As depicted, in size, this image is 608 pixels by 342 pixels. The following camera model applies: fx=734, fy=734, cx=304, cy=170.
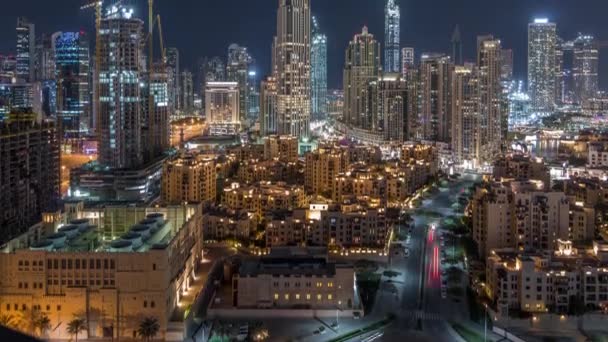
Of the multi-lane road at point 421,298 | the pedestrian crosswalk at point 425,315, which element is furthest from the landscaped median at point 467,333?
the pedestrian crosswalk at point 425,315

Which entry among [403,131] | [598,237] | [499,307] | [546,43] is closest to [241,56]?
[403,131]

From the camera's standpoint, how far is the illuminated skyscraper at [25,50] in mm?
27641

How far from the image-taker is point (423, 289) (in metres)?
9.11

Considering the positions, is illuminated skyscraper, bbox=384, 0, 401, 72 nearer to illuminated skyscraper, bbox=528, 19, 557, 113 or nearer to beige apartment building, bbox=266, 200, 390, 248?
illuminated skyscraper, bbox=528, 19, 557, 113

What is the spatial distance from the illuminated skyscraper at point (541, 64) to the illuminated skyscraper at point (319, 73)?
10.4 metres

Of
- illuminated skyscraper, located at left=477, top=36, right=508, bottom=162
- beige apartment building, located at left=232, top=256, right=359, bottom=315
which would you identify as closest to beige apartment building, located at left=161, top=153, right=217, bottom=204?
beige apartment building, located at left=232, top=256, right=359, bottom=315

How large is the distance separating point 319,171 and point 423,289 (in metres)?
6.60

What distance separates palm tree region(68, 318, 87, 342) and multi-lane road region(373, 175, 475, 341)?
2.98 m

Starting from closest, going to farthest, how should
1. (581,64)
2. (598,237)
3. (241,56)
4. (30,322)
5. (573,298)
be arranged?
(30,322) → (573,298) → (598,237) → (241,56) → (581,64)

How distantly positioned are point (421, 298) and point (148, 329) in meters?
3.33

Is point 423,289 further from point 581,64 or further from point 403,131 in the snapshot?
point 581,64

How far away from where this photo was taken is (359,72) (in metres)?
31.7

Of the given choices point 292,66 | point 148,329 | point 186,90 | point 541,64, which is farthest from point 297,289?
point 541,64

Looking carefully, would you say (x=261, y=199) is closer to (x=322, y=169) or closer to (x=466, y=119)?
(x=322, y=169)
